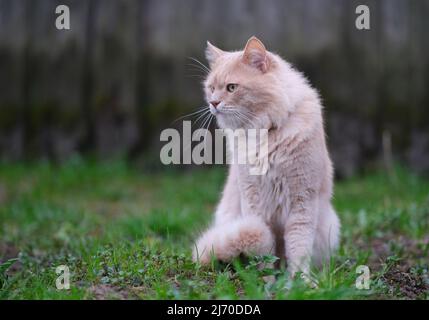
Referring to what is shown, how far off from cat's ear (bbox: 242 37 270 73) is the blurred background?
287 centimetres

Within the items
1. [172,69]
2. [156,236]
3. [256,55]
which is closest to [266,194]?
[256,55]

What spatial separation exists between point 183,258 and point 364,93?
3.60m

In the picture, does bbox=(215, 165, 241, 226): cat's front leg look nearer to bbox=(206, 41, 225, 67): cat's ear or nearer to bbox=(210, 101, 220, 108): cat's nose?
bbox=(210, 101, 220, 108): cat's nose

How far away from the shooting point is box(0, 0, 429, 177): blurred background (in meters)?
6.20

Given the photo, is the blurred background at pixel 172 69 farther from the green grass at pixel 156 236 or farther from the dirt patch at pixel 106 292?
the dirt patch at pixel 106 292

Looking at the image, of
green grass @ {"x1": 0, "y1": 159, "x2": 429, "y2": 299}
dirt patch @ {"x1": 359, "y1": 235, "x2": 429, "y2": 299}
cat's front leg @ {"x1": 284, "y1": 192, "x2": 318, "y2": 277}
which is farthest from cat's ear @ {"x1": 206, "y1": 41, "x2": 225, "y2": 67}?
dirt patch @ {"x1": 359, "y1": 235, "x2": 429, "y2": 299}

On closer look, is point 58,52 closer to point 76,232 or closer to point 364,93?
point 76,232

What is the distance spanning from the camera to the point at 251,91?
11.1ft

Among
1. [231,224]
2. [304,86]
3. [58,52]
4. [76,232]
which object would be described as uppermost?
[58,52]

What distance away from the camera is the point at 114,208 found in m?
5.61

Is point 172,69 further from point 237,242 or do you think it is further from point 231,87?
point 237,242

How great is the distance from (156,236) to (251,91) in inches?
57.2
